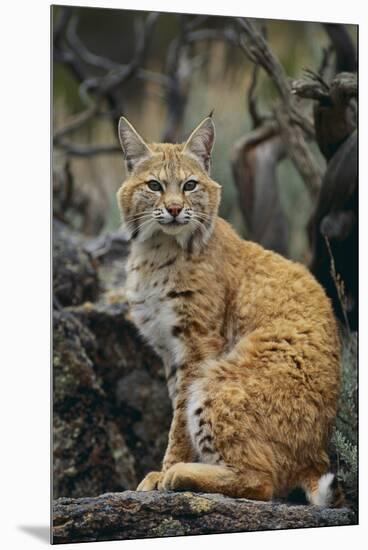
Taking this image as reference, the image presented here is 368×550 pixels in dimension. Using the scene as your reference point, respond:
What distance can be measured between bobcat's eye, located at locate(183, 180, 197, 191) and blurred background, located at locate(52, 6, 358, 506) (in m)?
1.06

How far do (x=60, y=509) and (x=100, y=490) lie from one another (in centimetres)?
104

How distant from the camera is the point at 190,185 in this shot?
5816mm

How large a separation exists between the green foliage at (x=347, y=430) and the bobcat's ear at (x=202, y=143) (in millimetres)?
1508

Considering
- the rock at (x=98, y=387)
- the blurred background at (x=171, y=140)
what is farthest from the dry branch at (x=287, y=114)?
the rock at (x=98, y=387)

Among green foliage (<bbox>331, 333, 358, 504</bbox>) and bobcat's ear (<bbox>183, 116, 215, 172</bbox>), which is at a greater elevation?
bobcat's ear (<bbox>183, 116, 215, 172</bbox>)

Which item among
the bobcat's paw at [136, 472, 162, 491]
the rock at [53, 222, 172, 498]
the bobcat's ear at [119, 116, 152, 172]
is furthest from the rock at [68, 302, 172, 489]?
the bobcat's ear at [119, 116, 152, 172]

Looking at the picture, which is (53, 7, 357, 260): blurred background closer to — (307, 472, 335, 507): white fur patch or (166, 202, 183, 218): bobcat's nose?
(166, 202, 183, 218): bobcat's nose

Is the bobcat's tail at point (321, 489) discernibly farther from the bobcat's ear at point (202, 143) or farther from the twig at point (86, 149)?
the twig at point (86, 149)

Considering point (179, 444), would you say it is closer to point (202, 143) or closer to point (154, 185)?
point (154, 185)

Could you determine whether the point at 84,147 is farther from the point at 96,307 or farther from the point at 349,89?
the point at 349,89

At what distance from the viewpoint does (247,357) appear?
569cm

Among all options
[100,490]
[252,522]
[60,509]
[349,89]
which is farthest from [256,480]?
[349,89]

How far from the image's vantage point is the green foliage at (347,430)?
20.1ft

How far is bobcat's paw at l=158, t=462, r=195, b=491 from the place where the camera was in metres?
5.53
